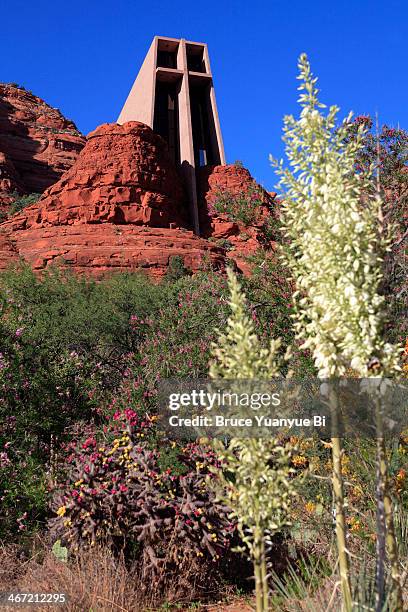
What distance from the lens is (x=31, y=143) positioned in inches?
2361

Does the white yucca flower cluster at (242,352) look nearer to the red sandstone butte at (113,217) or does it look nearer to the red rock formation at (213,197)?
the red sandstone butte at (113,217)

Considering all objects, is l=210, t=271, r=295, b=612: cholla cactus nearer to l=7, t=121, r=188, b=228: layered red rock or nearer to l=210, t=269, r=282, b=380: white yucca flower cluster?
l=210, t=269, r=282, b=380: white yucca flower cluster

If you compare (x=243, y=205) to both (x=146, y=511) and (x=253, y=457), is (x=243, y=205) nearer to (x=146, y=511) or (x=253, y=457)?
(x=146, y=511)

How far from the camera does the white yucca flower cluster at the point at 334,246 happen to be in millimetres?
2225

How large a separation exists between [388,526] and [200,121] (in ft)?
159

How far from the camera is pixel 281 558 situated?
16.9 feet

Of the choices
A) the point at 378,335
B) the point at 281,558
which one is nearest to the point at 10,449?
the point at 281,558

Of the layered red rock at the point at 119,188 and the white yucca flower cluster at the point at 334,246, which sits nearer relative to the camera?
the white yucca flower cluster at the point at 334,246

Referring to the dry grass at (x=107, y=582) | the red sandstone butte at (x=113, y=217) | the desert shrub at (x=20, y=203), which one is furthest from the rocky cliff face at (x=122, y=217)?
the dry grass at (x=107, y=582)

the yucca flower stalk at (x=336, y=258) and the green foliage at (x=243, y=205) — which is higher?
the green foliage at (x=243, y=205)

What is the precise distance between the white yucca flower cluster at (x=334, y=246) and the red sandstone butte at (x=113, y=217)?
100 ft

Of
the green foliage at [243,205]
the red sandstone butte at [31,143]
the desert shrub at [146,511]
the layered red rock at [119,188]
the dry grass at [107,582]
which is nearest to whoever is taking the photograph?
the dry grass at [107,582]

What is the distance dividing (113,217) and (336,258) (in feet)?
127

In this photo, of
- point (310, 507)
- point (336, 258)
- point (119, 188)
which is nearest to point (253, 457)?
point (336, 258)
